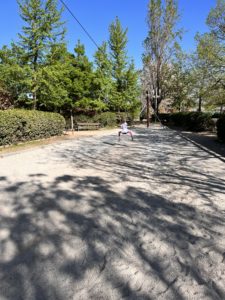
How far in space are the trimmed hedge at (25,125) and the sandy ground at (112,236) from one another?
7.59m

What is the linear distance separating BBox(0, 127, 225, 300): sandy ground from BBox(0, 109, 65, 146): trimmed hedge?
7591mm

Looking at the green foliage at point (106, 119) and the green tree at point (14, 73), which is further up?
the green tree at point (14, 73)

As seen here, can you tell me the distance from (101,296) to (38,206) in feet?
9.18

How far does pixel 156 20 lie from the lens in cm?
4147

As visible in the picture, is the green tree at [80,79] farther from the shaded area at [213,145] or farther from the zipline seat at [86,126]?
the shaded area at [213,145]

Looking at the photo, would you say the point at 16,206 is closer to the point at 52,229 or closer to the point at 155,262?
the point at 52,229

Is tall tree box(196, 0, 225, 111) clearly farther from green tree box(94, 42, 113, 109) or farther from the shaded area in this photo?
green tree box(94, 42, 113, 109)

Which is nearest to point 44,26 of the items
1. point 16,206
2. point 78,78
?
point 78,78

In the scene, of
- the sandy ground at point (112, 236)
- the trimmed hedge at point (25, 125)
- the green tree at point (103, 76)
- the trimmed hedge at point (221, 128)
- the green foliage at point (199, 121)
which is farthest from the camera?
the green tree at point (103, 76)

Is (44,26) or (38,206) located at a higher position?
(44,26)

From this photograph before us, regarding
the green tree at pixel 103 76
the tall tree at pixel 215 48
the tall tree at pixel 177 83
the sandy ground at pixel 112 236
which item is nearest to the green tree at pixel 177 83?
the tall tree at pixel 177 83

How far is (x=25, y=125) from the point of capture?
55.2 ft

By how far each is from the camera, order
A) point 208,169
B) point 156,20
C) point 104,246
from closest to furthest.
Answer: point 104,246, point 208,169, point 156,20

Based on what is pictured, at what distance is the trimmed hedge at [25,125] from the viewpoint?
1460 centimetres
